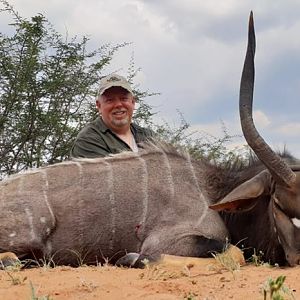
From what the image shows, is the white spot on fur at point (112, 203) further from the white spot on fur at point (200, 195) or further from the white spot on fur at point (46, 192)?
the white spot on fur at point (200, 195)

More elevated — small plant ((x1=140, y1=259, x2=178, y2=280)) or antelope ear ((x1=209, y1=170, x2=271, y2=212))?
antelope ear ((x1=209, y1=170, x2=271, y2=212))

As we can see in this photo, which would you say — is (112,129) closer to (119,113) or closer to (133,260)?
(119,113)

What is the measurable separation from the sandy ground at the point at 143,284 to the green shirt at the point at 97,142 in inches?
63.8

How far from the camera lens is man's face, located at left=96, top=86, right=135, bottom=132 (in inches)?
209

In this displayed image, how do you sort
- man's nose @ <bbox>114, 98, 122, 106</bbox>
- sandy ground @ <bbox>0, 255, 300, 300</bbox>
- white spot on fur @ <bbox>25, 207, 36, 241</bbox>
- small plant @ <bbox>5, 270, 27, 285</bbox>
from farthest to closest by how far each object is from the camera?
man's nose @ <bbox>114, 98, 122, 106</bbox>
white spot on fur @ <bbox>25, 207, 36, 241</bbox>
small plant @ <bbox>5, 270, 27, 285</bbox>
sandy ground @ <bbox>0, 255, 300, 300</bbox>

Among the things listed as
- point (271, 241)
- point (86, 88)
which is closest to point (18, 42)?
point (86, 88)

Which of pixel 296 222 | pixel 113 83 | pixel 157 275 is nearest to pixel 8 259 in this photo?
pixel 157 275

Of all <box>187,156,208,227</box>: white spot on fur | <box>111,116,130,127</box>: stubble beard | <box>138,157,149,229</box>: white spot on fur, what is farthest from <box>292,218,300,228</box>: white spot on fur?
<box>111,116,130,127</box>: stubble beard

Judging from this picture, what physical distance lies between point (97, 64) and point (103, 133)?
440 cm

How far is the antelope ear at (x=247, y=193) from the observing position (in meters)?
4.01

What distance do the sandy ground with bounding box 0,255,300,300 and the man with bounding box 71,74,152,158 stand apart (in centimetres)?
168

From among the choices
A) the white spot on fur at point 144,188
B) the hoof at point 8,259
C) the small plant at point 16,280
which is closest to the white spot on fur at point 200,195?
the white spot on fur at point 144,188

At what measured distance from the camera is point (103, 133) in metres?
5.24

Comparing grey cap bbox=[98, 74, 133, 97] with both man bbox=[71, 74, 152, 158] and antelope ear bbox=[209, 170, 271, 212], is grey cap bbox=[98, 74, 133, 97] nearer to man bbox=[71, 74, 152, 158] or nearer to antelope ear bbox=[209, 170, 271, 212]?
man bbox=[71, 74, 152, 158]
